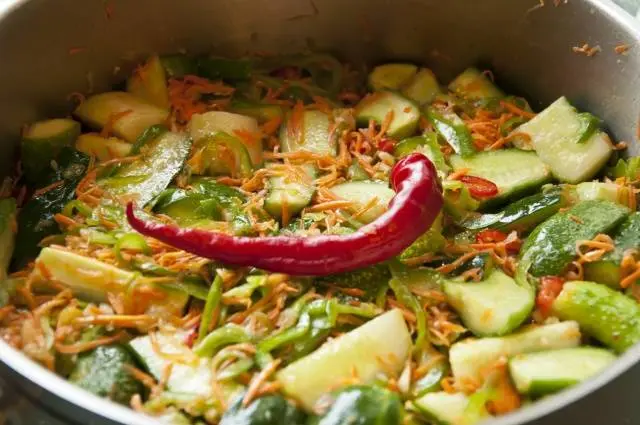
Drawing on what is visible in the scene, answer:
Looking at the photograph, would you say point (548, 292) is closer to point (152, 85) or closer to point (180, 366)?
point (180, 366)

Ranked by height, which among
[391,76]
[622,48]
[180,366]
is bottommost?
[180,366]

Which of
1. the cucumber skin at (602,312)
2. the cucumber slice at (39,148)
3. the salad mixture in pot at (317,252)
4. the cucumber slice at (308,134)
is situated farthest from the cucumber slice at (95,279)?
the cucumber skin at (602,312)

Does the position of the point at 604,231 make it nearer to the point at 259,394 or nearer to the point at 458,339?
the point at 458,339

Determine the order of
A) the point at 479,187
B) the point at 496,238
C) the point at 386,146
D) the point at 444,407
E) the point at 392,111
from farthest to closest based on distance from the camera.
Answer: the point at 392,111, the point at 386,146, the point at 479,187, the point at 496,238, the point at 444,407

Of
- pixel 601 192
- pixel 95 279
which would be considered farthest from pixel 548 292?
pixel 95 279

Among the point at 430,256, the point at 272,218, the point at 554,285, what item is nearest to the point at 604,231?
the point at 554,285

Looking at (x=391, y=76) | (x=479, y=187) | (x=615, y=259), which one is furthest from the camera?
(x=391, y=76)

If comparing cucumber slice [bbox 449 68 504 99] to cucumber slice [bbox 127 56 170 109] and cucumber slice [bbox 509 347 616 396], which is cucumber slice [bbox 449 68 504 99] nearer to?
cucumber slice [bbox 127 56 170 109]
